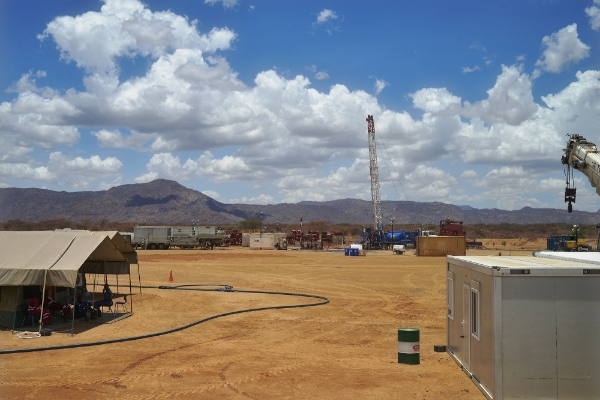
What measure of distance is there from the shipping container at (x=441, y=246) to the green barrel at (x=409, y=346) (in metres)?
41.3

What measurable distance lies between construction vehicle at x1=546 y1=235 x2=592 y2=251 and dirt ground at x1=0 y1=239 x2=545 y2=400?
29382 mm

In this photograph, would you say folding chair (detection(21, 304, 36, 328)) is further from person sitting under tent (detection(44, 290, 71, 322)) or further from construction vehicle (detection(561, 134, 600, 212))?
construction vehicle (detection(561, 134, 600, 212))

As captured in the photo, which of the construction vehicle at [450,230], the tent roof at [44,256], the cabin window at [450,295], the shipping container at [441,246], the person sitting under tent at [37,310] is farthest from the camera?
the construction vehicle at [450,230]

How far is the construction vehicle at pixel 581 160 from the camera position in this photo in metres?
24.3

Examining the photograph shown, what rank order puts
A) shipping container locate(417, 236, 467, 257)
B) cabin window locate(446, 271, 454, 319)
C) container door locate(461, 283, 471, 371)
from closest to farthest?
container door locate(461, 283, 471, 371)
cabin window locate(446, 271, 454, 319)
shipping container locate(417, 236, 467, 257)

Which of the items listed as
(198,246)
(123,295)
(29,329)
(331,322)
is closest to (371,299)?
(331,322)

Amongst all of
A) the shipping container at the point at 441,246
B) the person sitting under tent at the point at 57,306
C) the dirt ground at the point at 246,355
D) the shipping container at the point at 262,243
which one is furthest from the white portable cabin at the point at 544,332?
the shipping container at the point at 262,243

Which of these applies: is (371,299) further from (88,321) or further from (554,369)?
(554,369)

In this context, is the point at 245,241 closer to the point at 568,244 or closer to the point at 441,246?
the point at 441,246

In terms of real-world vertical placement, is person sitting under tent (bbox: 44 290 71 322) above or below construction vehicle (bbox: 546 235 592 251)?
below

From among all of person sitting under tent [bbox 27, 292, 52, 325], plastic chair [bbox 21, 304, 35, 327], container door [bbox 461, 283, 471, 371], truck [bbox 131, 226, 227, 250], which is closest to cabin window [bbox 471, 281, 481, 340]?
container door [bbox 461, 283, 471, 371]

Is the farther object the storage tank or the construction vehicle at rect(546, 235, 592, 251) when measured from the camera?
the storage tank

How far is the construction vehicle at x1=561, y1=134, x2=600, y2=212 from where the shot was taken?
24344 millimetres

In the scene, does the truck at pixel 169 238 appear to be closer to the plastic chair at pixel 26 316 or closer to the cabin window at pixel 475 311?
the plastic chair at pixel 26 316
